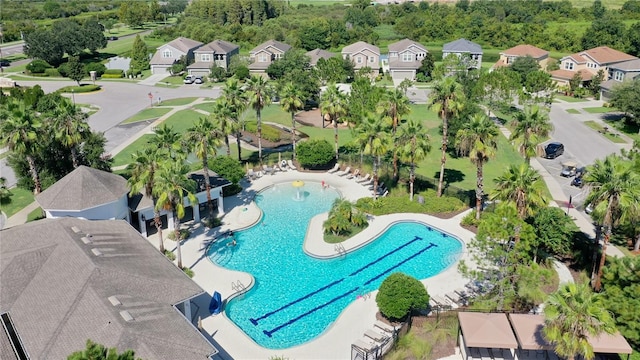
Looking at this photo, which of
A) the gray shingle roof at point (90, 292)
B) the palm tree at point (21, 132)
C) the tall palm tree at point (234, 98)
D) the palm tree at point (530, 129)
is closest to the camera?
the gray shingle roof at point (90, 292)

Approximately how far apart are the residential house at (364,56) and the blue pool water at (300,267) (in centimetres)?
6026

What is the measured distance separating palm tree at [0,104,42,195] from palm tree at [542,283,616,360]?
39939 millimetres

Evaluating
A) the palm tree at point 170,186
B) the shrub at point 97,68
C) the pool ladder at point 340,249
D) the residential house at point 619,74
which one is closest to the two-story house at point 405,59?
the residential house at point 619,74

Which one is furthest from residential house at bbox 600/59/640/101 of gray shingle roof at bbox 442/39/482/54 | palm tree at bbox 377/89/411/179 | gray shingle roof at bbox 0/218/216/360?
gray shingle roof at bbox 0/218/216/360

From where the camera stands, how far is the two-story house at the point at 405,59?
102 metres

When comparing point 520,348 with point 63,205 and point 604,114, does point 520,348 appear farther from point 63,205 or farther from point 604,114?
point 604,114

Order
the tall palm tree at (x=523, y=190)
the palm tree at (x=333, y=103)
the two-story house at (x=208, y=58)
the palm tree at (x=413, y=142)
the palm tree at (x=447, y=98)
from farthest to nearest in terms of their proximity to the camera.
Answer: the two-story house at (x=208, y=58)
the palm tree at (x=333, y=103)
the palm tree at (x=413, y=142)
the palm tree at (x=447, y=98)
the tall palm tree at (x=523, y=190)

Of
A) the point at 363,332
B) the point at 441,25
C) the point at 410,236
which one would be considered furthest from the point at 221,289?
the point at 441,25

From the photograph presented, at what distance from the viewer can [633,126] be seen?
→ 237 ft

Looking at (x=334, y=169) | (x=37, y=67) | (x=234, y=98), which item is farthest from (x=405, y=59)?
(x=37, y=67)

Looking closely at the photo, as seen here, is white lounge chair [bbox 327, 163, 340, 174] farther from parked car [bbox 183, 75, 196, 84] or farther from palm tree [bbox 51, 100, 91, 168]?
parked car [bbox 183, 75, 196, 84]

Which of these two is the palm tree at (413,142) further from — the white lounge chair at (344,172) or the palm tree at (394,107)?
the white lounge chair at (344,172)

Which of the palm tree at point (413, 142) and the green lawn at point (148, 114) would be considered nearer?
the palm tree at point (413, 142)

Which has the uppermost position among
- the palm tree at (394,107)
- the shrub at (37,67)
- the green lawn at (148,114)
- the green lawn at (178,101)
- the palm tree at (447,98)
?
the palm tree at (447,98)
